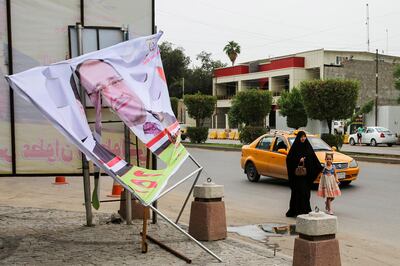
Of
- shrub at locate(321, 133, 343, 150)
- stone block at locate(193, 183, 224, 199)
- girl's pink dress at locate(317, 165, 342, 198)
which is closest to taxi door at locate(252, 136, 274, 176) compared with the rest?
girl's pink dress at locate(317, 165, 342, 198)

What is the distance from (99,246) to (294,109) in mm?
43578

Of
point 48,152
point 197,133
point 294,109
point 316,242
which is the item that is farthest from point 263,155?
point 294,109

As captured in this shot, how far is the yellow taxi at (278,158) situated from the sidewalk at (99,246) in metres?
6.12

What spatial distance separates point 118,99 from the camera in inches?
→ 261

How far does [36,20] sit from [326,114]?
20.1 metres

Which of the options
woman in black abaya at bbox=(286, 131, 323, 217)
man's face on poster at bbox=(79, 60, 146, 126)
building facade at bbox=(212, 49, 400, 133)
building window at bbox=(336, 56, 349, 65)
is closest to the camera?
man's face on poster at bbox=(79, 60, 146, 126)

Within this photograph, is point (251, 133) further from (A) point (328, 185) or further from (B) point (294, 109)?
(A) point (328, 185)

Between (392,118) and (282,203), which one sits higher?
(392,118)

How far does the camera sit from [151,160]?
8.38m

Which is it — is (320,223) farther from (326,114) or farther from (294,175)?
(326,114)

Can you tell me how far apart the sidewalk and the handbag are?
2565 mm

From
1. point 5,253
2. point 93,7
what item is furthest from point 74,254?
point 93,7

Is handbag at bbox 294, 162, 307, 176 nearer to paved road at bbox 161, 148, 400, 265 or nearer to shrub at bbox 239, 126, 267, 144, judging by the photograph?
paved road at bbox 161, 148, 400, 265

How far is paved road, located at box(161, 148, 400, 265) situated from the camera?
7515mm
